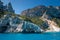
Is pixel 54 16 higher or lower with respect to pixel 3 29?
higher

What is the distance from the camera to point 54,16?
182 metres

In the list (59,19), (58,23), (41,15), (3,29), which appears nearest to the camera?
(3,29)

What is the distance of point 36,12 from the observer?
648ft

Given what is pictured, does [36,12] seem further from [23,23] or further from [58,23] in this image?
[23,23]

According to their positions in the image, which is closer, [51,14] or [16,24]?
[16,24]

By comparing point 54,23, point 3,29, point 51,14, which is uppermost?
point 51,14

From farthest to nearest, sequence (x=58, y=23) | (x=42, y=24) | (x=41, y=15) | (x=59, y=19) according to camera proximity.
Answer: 1. (x=41, y=15)
2. (x=59, y=19)
3. (x=58, y=23)
4. (x=42, y=24)

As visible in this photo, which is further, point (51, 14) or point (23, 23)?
point (51, 14)

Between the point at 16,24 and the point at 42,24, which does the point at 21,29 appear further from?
the point at 42,24

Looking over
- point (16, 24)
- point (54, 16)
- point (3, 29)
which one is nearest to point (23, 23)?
point (16, 24)

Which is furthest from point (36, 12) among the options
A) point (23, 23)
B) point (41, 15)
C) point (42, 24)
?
point (23, 23)

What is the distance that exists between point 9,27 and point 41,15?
10680cm

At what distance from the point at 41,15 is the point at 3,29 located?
360ft

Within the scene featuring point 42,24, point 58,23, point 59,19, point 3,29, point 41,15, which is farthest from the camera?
point 41,15
